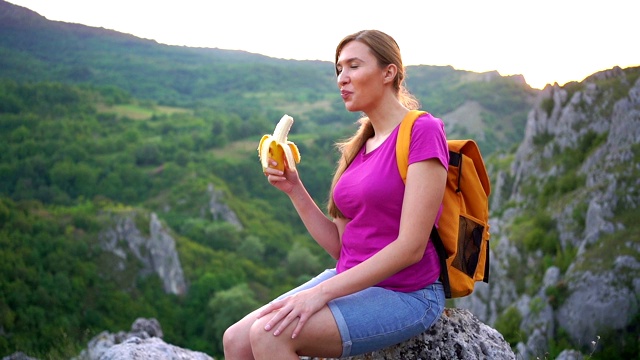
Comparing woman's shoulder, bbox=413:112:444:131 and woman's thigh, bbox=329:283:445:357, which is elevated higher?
woman's shoulder, bbox=413:112:444:131

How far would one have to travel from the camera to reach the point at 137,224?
79.7 meters

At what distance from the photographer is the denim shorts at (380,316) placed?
11.5 ft

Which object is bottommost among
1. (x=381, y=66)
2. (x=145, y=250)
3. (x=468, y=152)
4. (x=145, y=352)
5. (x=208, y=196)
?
(x=145, y=250)

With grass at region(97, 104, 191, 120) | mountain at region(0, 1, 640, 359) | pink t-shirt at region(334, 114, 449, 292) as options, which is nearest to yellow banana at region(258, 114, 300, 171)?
pink t-shirt at region(334, 114, 449, 292)

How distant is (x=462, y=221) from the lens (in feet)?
13.5

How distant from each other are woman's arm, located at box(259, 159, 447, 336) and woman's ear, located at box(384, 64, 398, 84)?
2.24 ft

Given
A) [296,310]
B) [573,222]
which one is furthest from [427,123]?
[573,222]

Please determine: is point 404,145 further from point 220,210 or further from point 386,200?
point 220,210

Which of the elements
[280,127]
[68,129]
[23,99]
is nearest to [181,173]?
[68,129]

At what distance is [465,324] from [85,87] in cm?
14326

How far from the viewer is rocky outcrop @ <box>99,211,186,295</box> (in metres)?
77.8

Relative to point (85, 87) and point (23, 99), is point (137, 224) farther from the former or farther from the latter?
point (85, 87)

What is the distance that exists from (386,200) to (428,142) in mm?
409

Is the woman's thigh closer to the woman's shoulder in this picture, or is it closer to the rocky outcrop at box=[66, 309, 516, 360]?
the rocky outcrop at box=[66, 309, 516, 360]
